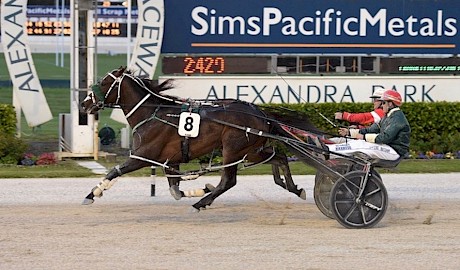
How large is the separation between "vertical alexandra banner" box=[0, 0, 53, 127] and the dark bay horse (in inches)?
233

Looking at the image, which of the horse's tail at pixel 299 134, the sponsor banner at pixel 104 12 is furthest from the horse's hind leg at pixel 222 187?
the sponsor banner at pixel 104 12

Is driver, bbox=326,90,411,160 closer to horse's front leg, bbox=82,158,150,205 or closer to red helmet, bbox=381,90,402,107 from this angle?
red helmet, bbox=381,90,402,107

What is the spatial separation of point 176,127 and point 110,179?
0.86 meters

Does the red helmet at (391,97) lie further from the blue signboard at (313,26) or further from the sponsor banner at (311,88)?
the blue signboard at (313,26)

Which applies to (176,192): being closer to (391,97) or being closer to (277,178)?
(277,178)

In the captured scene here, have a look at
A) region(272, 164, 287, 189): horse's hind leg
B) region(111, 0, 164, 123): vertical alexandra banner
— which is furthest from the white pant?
region(111, 0, 164, 123): vertical alexandra banner

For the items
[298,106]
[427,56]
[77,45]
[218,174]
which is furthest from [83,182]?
[427,56]

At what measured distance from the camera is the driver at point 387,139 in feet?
32.6

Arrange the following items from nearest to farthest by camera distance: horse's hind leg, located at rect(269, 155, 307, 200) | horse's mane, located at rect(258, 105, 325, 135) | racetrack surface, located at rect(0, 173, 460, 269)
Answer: racetrack surface, located at rect(0, 173, 460, 269) < horse's mane, located at rect(258, 105, 325, 135) < horse's hind leg, located at rect(269, 155, 307, 200)

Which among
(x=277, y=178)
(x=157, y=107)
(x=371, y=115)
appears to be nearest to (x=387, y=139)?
(x=371, y=115)

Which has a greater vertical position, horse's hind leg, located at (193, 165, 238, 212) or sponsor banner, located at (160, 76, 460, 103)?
sponsor banner, located at (160, 76, 460, 103)

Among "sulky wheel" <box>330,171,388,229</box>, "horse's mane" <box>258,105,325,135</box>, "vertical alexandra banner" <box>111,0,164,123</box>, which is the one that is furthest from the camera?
"vertical alexandra banner" <box>111,0,164,123</box>

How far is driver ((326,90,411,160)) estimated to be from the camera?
9.95 m

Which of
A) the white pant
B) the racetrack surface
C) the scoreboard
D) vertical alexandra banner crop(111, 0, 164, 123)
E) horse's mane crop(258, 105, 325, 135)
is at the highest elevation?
vertical alexandra banner crop(111, 0, 164, 123)
